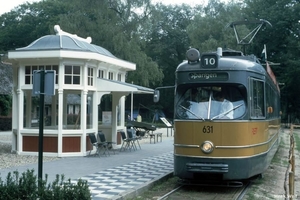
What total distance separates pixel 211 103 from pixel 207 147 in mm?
1095

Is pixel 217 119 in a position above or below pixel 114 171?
above

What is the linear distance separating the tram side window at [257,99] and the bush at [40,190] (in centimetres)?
529

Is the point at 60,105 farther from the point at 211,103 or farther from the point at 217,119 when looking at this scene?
the point at 217,119

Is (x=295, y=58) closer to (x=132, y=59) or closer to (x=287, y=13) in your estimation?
(x=287, y=13)

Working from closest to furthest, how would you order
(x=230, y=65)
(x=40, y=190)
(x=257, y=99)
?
(x=40, y=190)
(x=230, y=65)
(x=257, y=99)

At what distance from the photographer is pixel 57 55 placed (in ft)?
55.7

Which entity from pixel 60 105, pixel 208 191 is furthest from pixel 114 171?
pixel 60 105

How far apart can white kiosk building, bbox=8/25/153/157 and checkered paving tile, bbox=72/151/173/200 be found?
3247 millimetres

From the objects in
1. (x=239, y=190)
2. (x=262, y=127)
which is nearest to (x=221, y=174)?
(x=239, y=190)

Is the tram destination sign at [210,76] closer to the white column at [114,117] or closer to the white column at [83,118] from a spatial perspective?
the white column at [83,118]

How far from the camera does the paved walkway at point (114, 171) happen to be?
1042cm

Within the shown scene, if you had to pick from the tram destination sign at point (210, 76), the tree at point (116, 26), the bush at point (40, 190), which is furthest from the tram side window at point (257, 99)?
the tree at point (116, 26)

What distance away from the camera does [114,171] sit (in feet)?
44.5

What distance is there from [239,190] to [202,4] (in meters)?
53.3
